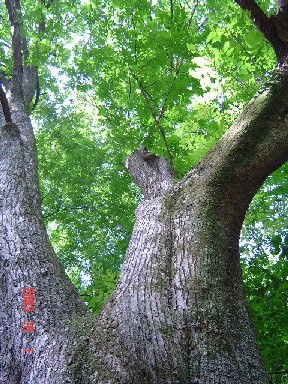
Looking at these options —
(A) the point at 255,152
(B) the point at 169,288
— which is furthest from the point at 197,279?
(A) the point at 255,152

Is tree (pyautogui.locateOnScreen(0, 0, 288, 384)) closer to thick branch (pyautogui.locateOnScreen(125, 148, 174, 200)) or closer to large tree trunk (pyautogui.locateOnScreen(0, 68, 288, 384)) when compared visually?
large tree trunk (pyautogui.locateOnScreen(0, 68, 288, 384))

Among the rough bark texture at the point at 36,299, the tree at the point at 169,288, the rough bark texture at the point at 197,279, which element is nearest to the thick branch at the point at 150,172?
the tree at the point at 169,288

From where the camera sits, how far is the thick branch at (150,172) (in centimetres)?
377

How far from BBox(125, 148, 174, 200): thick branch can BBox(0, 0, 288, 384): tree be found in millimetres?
340

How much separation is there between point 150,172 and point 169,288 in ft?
6.64

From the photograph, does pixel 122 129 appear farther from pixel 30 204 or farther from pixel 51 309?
pixel 51 309

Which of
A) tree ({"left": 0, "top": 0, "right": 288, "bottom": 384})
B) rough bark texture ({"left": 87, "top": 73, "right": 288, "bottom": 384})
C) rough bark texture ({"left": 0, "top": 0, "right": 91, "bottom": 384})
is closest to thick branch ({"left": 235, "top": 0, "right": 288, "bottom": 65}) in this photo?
tree ({"left": 0, "top": 0, "right": 288, "bottom": 384})

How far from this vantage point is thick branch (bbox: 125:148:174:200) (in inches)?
148

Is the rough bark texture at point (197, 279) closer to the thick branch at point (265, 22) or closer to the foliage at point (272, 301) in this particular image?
the thick branch at point (265, 22)

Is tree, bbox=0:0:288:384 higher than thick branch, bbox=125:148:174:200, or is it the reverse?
thick branch, bbox=125:148:174:200

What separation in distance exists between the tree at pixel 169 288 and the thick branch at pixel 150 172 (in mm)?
340

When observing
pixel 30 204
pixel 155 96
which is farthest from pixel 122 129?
pixel 30 204

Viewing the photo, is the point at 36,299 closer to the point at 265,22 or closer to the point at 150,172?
the point at 150,172

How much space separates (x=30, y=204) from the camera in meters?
3.62
